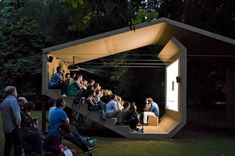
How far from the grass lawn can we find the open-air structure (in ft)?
3.11

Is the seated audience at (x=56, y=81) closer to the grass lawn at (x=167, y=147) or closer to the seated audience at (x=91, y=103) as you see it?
the seated audience at (x=91, y=103)

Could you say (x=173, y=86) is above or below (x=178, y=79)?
below

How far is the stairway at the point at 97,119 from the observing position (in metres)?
18.5

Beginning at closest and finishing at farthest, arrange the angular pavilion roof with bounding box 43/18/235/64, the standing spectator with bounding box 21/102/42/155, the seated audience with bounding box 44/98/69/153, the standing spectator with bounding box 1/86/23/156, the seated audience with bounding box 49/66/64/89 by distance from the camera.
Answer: the standing spectator with bounding box 1/86/23/156 < the seated audience with bounding box 44/98/69/153 < the standing spectator with bounding box 21/102/42/155 < the seated audience with bounding box 49/66/64/89 < the angular pavilion roof with bounding box 43/18/235/64

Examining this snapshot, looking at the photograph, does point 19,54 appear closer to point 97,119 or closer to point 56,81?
point 56,81

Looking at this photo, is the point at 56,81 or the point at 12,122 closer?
the point at 12,122

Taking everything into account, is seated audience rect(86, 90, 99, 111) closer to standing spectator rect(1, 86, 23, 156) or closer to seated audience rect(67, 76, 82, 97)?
seated audience rect(67, 76, 82, 97)

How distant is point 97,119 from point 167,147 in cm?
371

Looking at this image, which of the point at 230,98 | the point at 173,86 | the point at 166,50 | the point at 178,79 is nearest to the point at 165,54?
the point at 166,50

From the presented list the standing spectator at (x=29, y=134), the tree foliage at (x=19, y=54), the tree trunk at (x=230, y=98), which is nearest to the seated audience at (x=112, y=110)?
the tree trunk at (x=230, y=98)

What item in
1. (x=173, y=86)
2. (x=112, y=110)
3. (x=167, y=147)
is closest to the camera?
(x=167, y=147)

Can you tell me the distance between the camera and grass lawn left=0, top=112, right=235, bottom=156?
14295mm

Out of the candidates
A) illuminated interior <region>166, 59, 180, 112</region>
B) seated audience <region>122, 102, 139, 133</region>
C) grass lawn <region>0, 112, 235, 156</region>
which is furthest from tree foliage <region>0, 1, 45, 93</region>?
grass lawn <region>0, 112, 235, 156</region>

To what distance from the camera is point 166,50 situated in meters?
23.3
